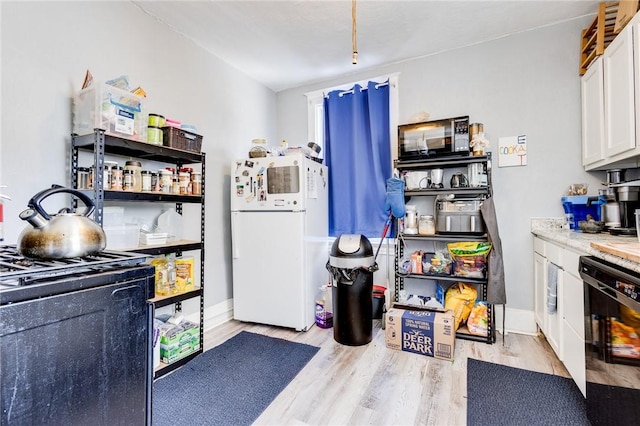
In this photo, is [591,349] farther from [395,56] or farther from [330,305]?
[395,56]

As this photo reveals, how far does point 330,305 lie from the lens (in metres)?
2.93

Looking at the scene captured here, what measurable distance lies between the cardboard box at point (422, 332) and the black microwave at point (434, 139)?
136 cm

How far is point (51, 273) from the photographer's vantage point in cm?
76

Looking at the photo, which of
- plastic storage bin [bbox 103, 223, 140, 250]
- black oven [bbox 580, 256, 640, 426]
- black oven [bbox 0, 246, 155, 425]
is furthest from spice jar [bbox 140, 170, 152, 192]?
black oven [bbox 580, 256, 640, 426]

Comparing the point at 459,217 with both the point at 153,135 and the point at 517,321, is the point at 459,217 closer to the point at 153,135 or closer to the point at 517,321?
the point at 517,321

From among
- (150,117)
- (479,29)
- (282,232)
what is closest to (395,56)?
(479,29)

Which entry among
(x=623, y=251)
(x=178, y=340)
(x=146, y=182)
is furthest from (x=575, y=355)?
(x=146, y=182)

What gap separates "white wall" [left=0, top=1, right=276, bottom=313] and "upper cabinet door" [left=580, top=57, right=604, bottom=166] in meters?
3.11

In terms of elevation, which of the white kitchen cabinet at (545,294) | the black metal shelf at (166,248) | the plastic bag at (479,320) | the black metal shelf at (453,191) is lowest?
the plastic bag at (479,320)

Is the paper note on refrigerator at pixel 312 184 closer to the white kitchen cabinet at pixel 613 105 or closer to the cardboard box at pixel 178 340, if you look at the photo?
the cardboard box at pixel 178 340

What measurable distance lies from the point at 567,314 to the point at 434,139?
5.27 ft

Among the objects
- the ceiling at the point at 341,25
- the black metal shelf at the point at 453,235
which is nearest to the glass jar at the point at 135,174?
the ceiling at the point at 341,25

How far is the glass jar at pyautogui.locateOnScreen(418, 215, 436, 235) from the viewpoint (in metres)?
2.79

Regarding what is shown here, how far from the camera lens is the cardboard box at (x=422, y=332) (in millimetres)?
2229
